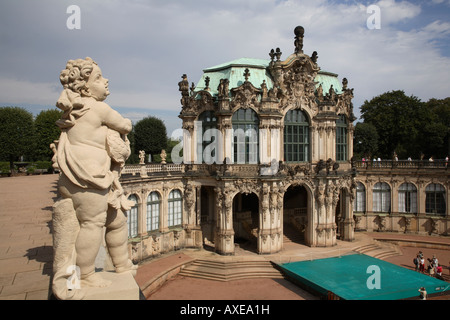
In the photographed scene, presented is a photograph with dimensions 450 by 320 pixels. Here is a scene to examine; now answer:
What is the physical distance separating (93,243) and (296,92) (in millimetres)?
23972

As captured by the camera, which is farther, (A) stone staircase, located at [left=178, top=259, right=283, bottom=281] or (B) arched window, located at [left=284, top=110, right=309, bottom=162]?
(B) arched window, located at [left=284, top=110, right=309, bottom=162]

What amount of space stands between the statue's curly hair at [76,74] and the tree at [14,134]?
44.3m

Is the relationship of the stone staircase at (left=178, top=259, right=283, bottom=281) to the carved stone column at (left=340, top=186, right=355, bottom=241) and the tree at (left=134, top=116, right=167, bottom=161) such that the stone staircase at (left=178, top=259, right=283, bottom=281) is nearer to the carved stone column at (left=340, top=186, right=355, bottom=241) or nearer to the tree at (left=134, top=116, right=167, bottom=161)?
the carved stone column at (left=340, top=186, right=355, bottom=241)

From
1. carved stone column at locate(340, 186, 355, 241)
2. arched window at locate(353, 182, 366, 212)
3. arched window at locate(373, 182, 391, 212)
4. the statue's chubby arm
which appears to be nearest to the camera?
the statue's chubby arm

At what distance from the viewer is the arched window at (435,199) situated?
33.4 meters

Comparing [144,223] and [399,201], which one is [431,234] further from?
[144,223]

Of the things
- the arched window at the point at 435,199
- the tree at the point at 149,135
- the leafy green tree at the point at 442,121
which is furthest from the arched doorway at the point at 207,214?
the leafy green tree at the point at 442,121

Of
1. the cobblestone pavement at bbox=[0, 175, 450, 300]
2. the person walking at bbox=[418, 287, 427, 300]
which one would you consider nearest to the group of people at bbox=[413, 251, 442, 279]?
the cobblestone pavement at bbox=[0, 175, 450, 300]

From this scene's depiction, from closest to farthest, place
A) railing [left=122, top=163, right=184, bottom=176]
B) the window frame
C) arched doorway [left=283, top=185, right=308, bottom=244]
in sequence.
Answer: railing [left=122, top=163, right=184, bottom=176], the window frame, arched doorway [left=283, top=185, right=308, bottom=244]

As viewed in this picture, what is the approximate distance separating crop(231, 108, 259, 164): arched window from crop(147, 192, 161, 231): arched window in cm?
653

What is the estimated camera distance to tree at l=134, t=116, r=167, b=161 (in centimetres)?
5022

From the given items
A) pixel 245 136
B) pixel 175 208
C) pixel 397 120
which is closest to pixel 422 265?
pixel 245 136

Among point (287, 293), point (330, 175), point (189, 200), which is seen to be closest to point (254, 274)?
point (287, 293)

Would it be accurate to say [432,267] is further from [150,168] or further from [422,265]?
[150,168]
